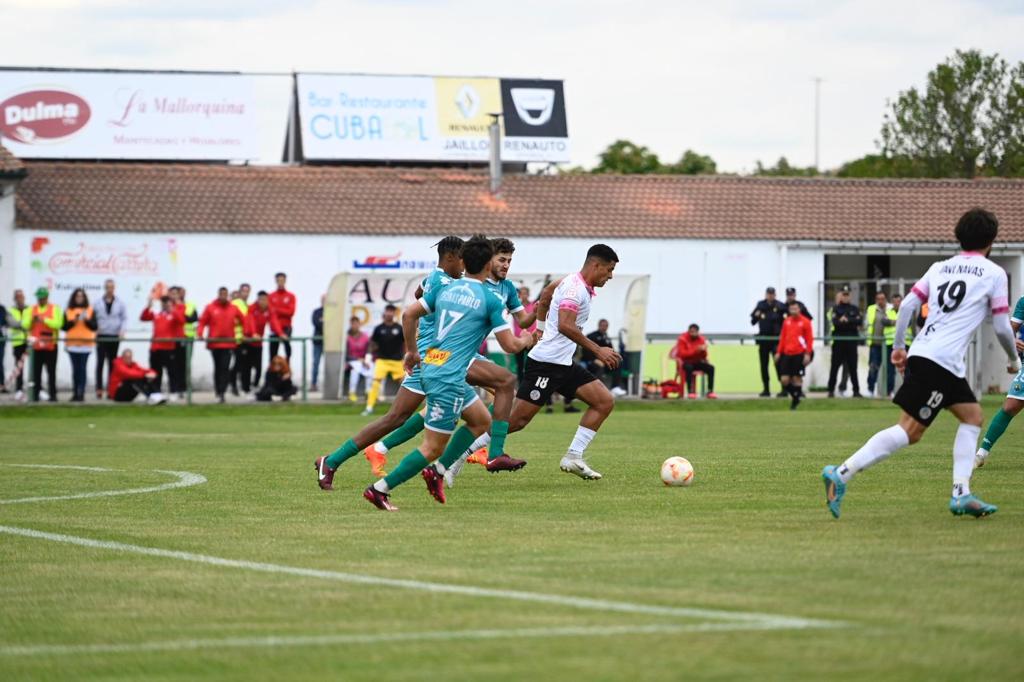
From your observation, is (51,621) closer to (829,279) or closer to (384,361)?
(384,361)

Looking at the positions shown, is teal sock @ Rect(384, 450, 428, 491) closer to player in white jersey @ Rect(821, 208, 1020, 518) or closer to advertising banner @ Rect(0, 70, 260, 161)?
player in white jersey @ Rect(821, 208, 1020, 518)

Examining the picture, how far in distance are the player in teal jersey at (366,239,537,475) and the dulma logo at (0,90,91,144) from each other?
1258 inches

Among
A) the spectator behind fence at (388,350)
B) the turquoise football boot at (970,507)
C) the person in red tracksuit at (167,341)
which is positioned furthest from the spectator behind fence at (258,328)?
the turquoise football boot at (970,507)

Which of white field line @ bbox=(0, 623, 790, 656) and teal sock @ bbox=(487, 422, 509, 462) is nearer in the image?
white field line @ bbox=(0, 623, 790, 656)

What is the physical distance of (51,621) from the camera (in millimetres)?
7098

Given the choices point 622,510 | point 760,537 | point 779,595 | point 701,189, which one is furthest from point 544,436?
point 701,189

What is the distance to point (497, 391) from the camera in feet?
46.8

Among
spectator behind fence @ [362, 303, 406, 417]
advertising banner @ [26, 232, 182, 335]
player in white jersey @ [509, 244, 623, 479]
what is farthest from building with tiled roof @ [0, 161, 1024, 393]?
player in white jersey @ [509, 244, 623, 479]

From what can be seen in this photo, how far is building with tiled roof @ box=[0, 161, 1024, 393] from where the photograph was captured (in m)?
40.6

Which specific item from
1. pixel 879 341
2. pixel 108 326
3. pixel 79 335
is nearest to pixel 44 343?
pixel 79 335

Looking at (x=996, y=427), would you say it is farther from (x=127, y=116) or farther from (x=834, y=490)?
(x=127, y=116)

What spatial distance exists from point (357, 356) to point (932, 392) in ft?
69.1

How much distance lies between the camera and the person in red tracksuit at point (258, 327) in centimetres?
3000

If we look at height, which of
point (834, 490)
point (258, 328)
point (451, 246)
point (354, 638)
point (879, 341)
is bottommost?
point (354, 638)
